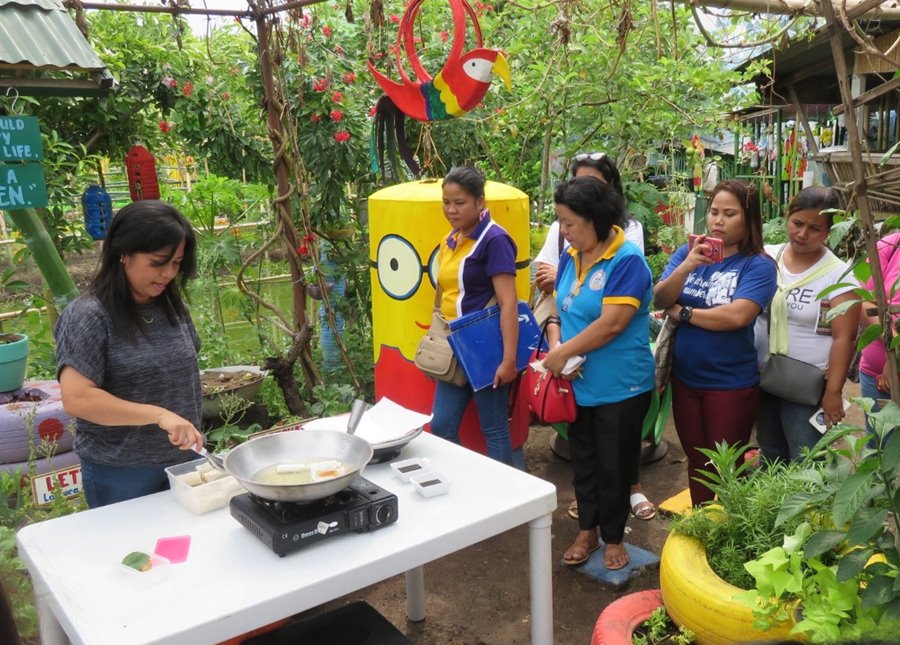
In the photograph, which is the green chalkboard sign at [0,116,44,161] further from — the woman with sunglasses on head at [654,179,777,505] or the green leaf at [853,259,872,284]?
the green leaf at [853,259,872,284]

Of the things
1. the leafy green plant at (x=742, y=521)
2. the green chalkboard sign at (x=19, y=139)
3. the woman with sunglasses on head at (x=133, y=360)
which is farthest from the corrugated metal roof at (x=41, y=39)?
the leafy green plant at (x=742, y=521)

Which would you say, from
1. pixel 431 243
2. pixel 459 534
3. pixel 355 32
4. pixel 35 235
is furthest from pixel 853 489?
pixel 355 32

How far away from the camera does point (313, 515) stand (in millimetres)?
1758

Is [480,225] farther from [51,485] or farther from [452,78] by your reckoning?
[51,485]

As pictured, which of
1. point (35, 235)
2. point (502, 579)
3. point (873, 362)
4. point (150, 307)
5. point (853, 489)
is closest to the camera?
point (853, 489)

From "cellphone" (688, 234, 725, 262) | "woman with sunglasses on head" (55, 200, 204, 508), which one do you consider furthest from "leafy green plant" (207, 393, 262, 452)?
"cellphone" (688, 234, 725, 262)

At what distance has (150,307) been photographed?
2219 millimetres

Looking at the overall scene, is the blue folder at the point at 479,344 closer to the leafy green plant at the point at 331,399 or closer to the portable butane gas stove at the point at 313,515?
the leafy green plant at the point at 331,399

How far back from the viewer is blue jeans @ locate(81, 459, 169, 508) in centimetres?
219

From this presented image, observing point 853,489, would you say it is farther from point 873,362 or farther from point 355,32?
point 355,32

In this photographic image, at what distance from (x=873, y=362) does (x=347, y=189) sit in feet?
11.8

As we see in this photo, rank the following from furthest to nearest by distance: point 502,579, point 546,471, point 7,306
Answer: point 7,306 → point 546,471 → point 502,579

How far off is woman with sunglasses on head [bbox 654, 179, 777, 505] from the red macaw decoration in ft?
4.14

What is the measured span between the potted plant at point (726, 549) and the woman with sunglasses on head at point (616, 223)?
111cm
